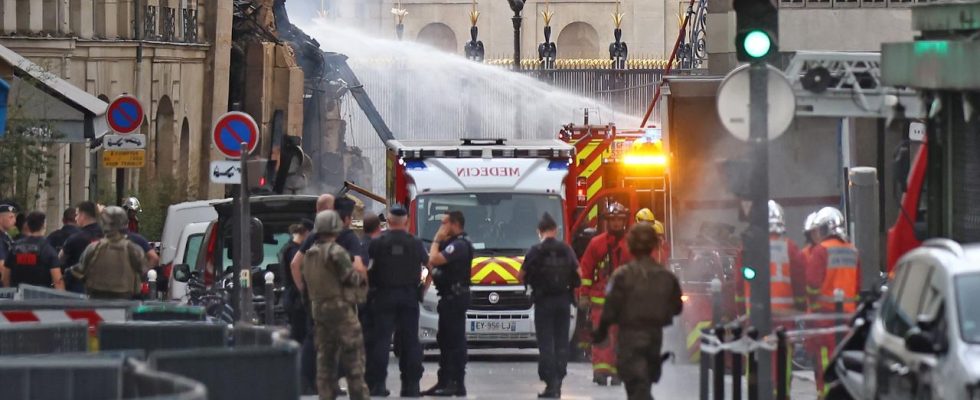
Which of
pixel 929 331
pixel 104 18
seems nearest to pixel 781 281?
pixel 929 331

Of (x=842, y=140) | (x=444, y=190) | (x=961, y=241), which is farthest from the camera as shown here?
(x=842, y=140)

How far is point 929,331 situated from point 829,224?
20.1 ft

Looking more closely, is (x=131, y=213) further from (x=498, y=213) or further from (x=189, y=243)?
(x=498, y=213)

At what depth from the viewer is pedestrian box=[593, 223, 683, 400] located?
1384 cm

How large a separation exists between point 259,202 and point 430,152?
1.87 meters

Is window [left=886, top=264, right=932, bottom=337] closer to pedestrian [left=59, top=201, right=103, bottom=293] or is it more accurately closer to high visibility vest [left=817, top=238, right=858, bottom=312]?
high visibility vest [left=817, top=238, right=858, bottom=312]

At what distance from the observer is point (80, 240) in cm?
2089

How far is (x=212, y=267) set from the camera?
77.7 feet

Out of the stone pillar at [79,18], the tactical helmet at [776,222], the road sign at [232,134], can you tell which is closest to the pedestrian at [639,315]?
the tactical helmet at [776,222]

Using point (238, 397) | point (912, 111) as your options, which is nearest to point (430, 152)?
point (912, 111)

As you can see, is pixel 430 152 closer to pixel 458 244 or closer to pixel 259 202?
pixel 259 202

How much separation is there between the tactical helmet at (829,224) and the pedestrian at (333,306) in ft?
12.3

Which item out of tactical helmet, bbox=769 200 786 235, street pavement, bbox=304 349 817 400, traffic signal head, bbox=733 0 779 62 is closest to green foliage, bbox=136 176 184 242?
street pavement, bbox=304 349 817 400

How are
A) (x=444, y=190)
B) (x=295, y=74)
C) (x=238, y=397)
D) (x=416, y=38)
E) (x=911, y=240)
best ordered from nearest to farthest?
(x=238, y=397) → (x=911, y=240) → (x=444, y=190) → (x=295, y=74) → (x=416, y=38)
